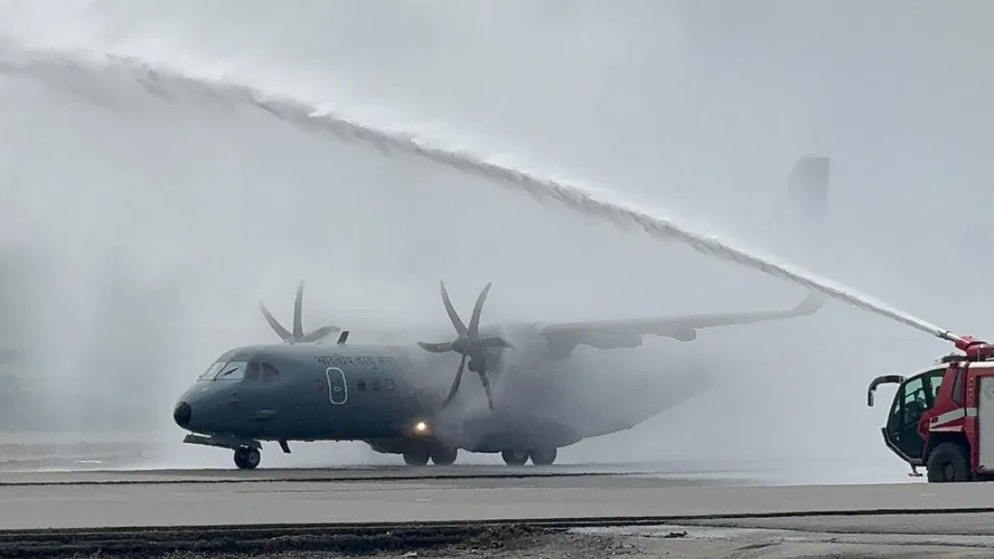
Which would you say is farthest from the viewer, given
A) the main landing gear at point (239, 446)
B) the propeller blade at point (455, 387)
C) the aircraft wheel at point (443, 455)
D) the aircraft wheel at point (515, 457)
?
the aircraft wheel at point (515, 457)

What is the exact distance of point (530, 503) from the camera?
21.0m

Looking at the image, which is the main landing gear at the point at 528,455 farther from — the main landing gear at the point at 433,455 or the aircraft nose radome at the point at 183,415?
the aircraft nose radome at the point at 183,415

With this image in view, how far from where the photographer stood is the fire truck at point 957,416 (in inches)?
1051

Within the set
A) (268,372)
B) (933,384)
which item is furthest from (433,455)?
(933,384)

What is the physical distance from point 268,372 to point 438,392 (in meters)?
5.42

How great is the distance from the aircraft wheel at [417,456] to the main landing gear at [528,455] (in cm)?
218

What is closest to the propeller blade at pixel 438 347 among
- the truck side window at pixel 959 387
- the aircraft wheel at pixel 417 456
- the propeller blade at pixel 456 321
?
the propeller blade at pixel 456 321

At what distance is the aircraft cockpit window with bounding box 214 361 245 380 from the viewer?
3609cm

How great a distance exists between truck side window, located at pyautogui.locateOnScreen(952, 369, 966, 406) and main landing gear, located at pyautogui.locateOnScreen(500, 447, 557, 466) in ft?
54.0

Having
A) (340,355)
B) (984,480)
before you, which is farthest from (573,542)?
(340,355)

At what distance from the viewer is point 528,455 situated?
42969 millimetres

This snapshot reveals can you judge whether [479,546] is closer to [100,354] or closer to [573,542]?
[573,542]

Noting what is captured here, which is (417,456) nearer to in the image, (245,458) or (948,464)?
(245,458)

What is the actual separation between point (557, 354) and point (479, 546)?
2605 cm
